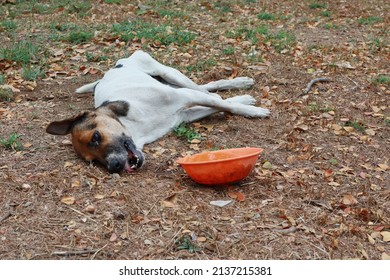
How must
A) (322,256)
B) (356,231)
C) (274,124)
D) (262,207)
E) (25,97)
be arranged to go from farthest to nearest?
(25,97)
(274,124)
(262,207)
(356,231)
(322,256)

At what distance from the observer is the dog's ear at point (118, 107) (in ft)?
20.8

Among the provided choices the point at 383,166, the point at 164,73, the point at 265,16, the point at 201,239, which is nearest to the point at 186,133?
the point at 164,73

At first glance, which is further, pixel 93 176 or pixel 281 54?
pixel 281 54

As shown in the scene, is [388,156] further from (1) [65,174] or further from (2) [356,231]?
(1) [65,174]

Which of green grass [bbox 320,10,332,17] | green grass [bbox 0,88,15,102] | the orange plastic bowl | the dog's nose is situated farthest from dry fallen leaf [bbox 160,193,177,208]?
green grass [bbox 320,10,332,17]

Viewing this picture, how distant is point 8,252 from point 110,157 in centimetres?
160

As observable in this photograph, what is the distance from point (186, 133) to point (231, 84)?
74.5 inches

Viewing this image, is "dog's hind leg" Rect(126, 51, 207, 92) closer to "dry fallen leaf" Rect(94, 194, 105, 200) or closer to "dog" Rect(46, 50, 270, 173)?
"dog" Rect(46, 50, 270, 173)

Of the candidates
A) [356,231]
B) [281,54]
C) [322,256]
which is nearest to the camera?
[322,256]

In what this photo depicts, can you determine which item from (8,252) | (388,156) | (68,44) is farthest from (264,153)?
A: (68,44)

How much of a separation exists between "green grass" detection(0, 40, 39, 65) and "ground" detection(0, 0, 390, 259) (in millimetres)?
46

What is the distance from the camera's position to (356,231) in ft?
14.2

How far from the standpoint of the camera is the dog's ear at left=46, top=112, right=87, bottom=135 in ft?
19.0

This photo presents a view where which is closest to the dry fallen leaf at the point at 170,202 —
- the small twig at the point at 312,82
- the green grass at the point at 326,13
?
the small twig at the point at 312,82
